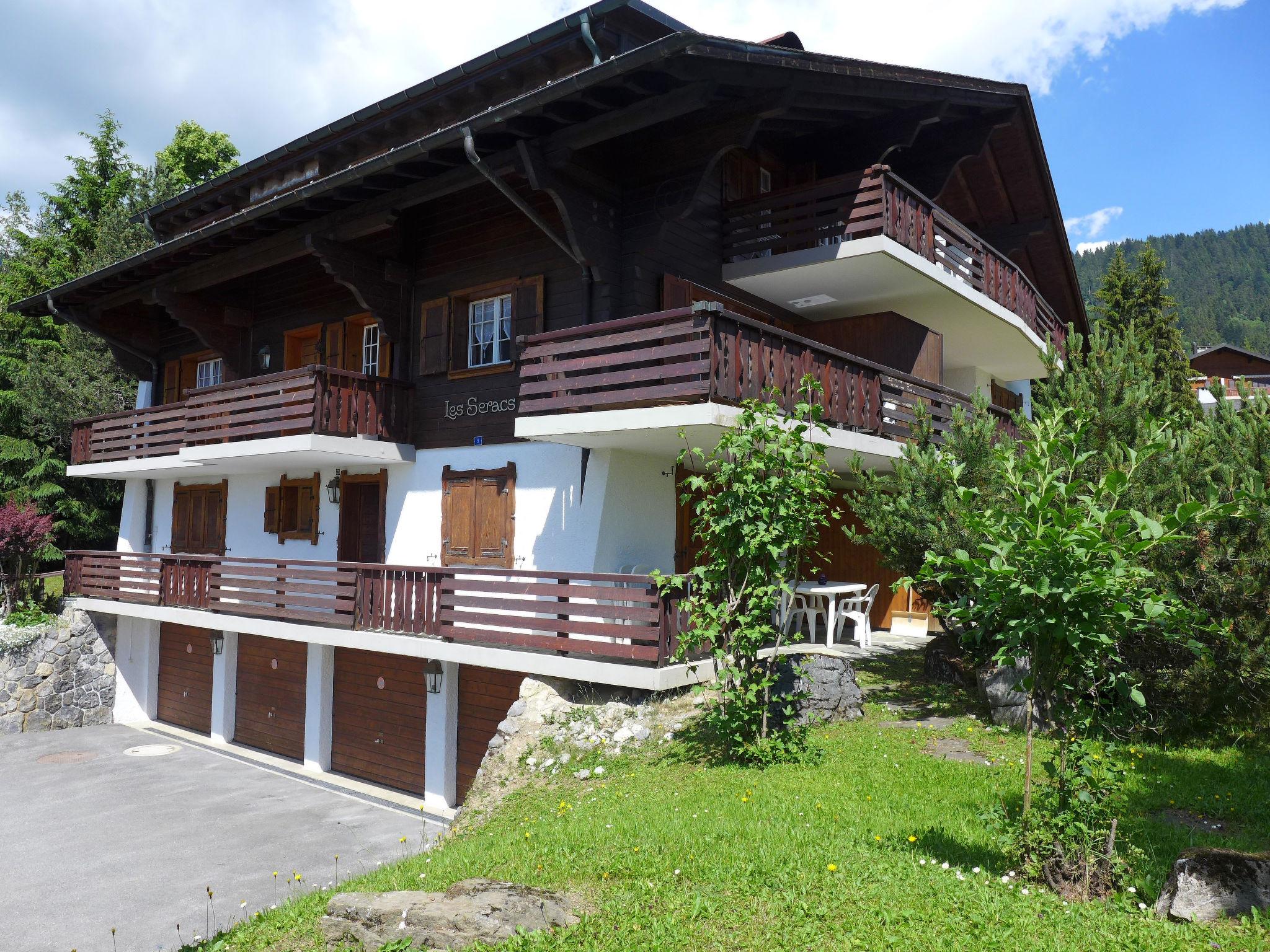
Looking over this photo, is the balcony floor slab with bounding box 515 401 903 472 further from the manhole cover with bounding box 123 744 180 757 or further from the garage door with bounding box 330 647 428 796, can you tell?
the manhole cover with bounding box 123 744 180 757

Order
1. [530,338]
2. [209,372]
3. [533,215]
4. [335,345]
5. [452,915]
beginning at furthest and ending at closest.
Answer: [209,372] → [335,345] → [533,215] → [530,338] → [452,915]

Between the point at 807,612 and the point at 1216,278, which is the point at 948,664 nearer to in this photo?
the point at 807,612

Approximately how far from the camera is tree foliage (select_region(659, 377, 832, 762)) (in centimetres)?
900

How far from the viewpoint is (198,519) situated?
19.6 meters

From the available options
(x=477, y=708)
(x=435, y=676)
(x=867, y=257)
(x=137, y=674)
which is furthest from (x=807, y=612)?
(x=137, y=674)

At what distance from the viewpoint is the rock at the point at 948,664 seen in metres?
12.1

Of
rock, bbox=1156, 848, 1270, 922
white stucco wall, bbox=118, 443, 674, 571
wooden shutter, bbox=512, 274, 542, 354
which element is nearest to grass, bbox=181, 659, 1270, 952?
rock, bbox=1156, 848, 1270, 922

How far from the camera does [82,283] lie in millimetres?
18078

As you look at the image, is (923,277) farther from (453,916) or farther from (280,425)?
(453,916)

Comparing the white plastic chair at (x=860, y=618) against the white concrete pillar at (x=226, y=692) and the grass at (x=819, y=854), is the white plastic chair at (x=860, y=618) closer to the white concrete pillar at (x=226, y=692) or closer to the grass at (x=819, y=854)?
the grass at (x=819, y=854)

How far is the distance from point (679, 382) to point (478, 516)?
4.70m

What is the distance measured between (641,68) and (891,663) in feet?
30.2

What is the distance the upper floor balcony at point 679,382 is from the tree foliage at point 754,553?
2.18ft

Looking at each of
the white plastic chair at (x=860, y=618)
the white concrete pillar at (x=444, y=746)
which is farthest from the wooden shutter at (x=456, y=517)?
the white plastic chair at (x=860, y=618)
